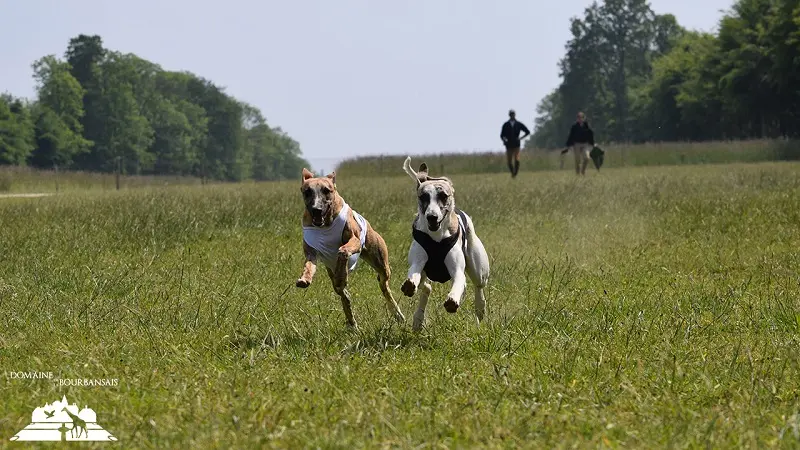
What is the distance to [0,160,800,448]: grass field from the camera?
4.89 m

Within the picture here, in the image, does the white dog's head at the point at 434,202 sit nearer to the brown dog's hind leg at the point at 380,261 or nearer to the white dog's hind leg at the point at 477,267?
the white dog's hind leg at the point at 477,267

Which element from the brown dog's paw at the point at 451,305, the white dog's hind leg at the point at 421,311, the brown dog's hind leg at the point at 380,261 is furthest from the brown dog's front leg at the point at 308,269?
the brown dog's paw at the point at 451,305

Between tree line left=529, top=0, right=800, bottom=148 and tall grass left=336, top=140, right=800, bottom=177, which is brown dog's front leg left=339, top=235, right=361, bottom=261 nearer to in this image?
tall grass left=336, top=140, right=800, bottom=177

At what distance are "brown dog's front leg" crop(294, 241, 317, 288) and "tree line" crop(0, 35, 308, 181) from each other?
8265 cm

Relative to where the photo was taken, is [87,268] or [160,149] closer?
[87,268]

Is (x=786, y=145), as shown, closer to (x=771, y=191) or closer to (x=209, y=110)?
(x=771, y=191)

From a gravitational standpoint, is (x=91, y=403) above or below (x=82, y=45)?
below

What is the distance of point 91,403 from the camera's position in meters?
5.31

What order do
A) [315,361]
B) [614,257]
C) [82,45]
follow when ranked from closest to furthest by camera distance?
[315,361]
[614,257]
[82,45]

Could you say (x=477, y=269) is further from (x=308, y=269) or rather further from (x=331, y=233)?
(x=308, y=269)

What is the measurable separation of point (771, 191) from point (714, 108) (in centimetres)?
7128

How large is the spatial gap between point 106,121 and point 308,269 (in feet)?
349

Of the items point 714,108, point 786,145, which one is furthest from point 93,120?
point 786,145

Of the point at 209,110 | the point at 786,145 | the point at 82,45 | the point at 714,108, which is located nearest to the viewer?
the point at 786,145
